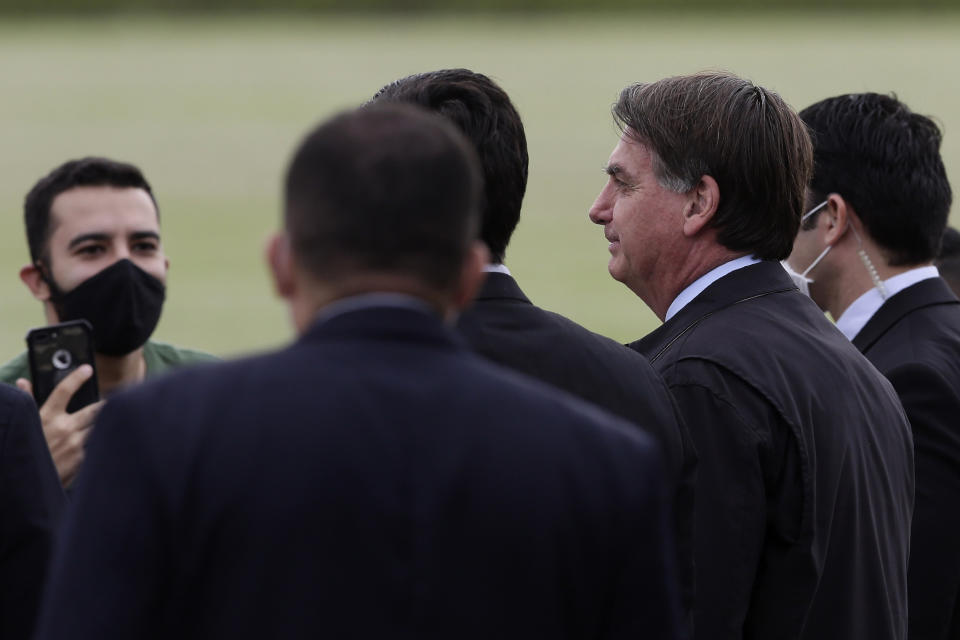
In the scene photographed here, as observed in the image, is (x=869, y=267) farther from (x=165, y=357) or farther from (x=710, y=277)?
(x=165, y=357)

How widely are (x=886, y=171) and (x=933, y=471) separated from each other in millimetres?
741

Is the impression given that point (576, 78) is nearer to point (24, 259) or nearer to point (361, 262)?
point (24, 259)

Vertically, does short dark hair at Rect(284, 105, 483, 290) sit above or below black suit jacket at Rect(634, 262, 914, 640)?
above

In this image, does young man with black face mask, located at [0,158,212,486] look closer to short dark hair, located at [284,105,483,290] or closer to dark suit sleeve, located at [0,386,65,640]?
dark suit sleeve, located at [0,386,65,640]

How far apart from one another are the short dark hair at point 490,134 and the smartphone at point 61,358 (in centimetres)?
163

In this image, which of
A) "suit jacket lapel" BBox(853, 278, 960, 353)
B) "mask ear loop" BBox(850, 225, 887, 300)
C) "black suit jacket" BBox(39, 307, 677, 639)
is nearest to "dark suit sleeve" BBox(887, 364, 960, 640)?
"suit jacket lapel" BBox(853, 278, 960, 353)

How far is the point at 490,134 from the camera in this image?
7.57 ft

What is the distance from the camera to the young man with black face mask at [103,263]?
4.04 meters

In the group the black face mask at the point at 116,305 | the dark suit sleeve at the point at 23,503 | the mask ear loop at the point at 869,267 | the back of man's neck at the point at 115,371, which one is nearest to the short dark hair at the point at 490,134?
the dark suit sleeve at the point at 23,503

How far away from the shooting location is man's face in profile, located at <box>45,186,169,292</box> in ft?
13.4

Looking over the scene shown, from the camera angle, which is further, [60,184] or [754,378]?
[60,184]

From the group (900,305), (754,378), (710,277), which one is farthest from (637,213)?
(900,305)

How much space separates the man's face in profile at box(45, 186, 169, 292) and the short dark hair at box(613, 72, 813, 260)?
6.32ft

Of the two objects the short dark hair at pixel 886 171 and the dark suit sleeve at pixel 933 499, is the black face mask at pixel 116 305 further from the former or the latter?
the dark suit sleeve at pixel 933 499
